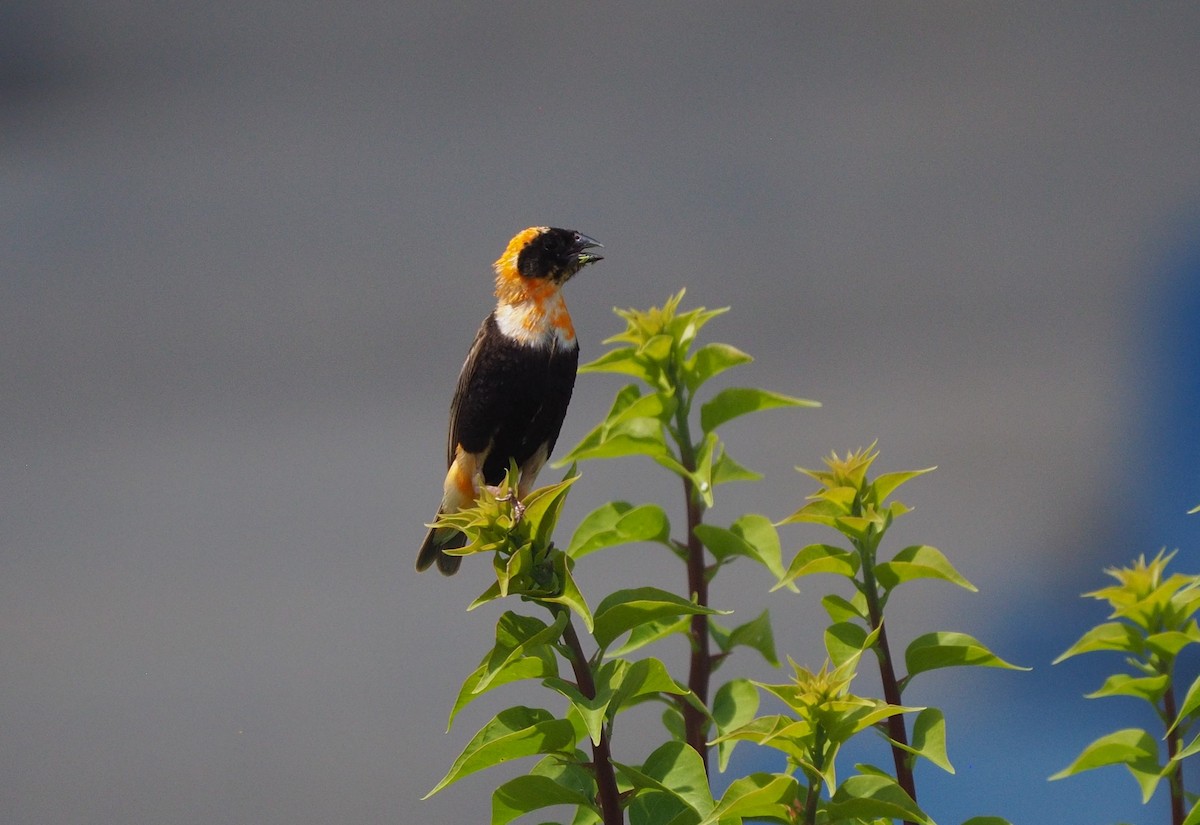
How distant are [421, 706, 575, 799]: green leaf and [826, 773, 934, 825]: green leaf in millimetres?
119

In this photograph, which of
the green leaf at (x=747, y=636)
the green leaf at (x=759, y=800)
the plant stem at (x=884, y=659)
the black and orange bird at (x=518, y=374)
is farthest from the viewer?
the black and orange bird at (x=518, y=374)

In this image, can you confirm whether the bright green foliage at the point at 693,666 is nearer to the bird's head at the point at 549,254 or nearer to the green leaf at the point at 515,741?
the green leaf at the point at 515,741

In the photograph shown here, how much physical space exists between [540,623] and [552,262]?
608 mm

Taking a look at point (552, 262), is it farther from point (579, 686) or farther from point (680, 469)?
point (579, 686)

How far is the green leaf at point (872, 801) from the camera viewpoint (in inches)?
18.0

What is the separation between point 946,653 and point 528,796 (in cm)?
22

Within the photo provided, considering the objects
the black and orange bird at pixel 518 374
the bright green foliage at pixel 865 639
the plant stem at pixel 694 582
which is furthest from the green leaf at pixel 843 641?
the black and orange bird at pixel 518 374

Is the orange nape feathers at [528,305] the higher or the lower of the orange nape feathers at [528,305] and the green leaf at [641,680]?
the higher

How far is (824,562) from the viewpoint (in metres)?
0.53

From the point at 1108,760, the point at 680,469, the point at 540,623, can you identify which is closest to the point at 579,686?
the point at 540,623

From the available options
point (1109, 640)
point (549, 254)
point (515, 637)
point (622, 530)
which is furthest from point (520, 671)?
point (549, 254)

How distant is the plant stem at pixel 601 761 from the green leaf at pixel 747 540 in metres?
0.14

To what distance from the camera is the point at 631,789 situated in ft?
1.71

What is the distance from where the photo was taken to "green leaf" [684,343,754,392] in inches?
24.0
